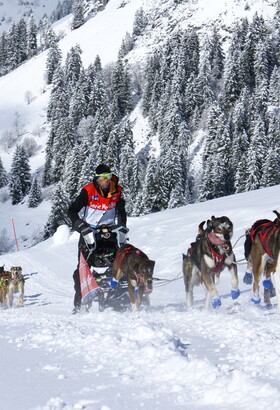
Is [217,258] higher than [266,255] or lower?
lower

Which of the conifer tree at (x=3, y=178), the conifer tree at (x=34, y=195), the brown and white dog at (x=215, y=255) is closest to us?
the brown and white dog at (x=215, y=255)

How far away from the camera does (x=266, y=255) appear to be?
20.0ft

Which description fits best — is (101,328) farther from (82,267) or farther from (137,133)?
(137,133)

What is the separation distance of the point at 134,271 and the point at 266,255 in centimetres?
211

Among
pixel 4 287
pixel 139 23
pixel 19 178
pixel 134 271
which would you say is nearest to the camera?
pixel 134 271

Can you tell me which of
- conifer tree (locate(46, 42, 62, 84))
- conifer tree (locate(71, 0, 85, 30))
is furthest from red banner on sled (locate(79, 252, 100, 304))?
conifer tree (locate(71, 0, 85, 30))

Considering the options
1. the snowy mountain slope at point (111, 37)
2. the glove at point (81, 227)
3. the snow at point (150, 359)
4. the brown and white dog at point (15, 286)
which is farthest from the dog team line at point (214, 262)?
the snowy mountain slope at point (111, 37)

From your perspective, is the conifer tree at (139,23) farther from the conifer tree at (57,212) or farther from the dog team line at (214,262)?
the dog team line at (214,262)

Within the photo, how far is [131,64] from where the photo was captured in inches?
3996

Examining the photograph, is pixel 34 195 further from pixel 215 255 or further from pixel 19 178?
pixel 215 255

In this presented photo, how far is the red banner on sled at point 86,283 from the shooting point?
7312mm

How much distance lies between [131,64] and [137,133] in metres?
26.5

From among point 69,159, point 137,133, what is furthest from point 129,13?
point 69,159

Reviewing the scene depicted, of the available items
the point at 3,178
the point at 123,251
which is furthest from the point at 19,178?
the point at 123,251
